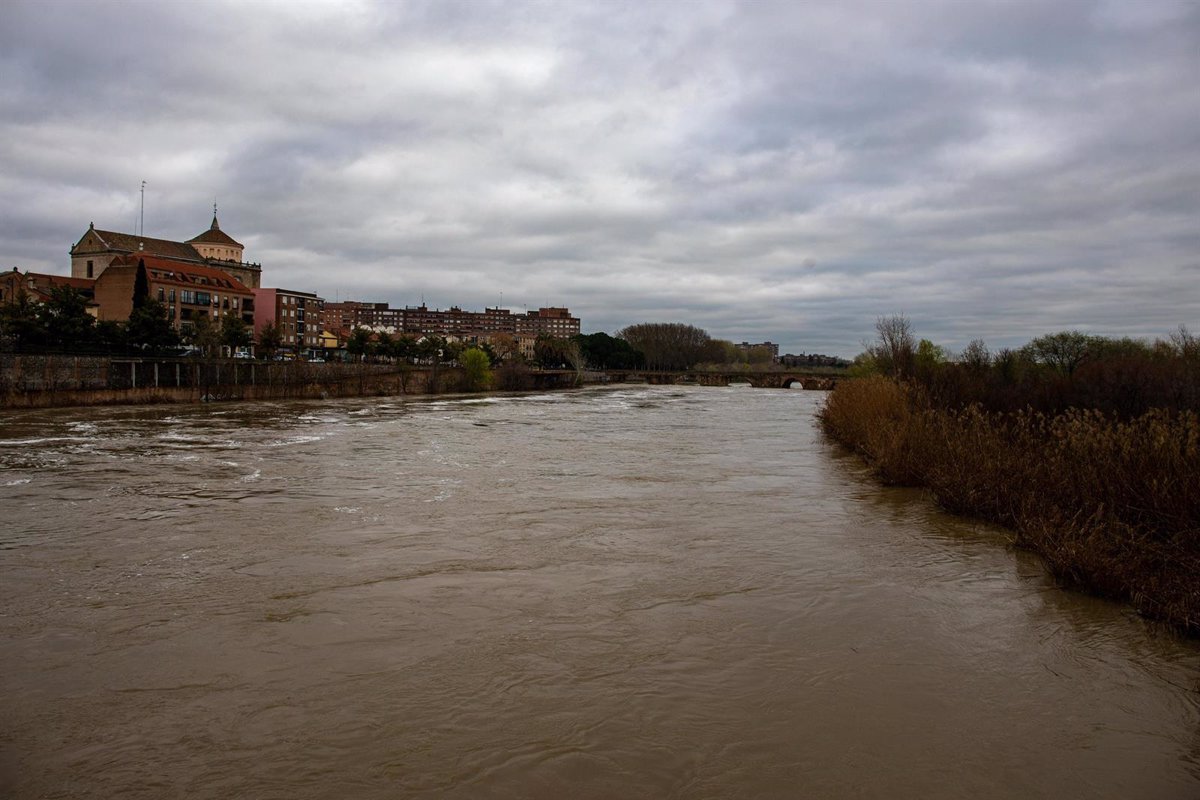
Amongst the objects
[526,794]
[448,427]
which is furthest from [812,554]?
[448,427]

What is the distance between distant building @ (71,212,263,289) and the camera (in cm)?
11438

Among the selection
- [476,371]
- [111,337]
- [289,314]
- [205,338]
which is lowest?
[476,371]

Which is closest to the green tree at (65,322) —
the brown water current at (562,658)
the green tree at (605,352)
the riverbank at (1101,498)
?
the brown water current at (562,658)

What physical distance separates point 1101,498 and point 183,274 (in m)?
115

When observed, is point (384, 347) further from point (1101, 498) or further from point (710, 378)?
point (1101, 498)

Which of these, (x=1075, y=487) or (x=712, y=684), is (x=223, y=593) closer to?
(x=712, y=684)

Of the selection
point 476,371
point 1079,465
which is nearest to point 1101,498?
point 1079,465

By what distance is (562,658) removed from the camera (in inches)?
313

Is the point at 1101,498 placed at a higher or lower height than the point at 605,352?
lower

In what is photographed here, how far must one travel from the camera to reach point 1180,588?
8836 millimetres

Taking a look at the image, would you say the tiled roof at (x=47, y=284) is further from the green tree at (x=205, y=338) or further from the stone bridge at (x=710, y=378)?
the stone bridge at (x=710, y=378)

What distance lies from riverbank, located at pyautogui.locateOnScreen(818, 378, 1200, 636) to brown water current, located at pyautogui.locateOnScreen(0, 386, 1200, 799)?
426 mm

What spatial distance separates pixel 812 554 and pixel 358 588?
23.2 ft

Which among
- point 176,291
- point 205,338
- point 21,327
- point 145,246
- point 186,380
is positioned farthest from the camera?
point 145,246
